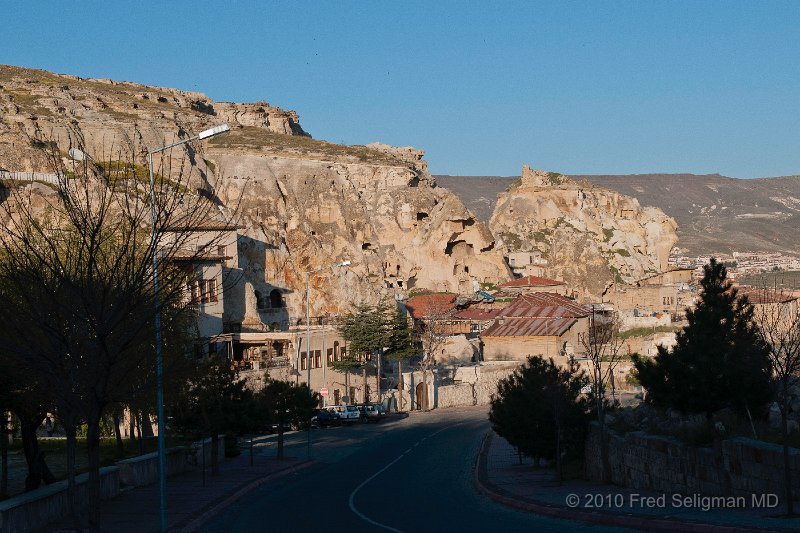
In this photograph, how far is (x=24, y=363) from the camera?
17.1 metres

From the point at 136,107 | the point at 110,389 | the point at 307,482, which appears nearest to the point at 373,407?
the point at 307,482

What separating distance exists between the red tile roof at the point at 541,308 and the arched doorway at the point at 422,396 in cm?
1587

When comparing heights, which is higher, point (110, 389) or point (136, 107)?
point (136, 107)

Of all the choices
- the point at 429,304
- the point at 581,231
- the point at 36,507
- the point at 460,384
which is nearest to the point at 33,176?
the point at 460,384

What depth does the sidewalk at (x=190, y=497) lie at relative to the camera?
21828mm

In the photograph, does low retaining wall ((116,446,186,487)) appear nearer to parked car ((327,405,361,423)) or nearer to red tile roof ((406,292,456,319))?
parked car ((327,405,361,423))

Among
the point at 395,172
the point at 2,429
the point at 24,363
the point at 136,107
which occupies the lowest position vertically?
the point at 2,429

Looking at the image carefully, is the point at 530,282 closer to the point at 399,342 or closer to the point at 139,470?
the point at 399,342

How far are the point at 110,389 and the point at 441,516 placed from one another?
311 inches

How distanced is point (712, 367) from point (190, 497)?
13.5 metres

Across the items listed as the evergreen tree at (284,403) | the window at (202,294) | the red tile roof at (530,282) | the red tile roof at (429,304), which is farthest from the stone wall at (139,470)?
the red tile roof at (530,282)

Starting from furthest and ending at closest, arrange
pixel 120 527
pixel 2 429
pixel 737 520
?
pixel 2 429
pixel 120 527
pixel 737 520

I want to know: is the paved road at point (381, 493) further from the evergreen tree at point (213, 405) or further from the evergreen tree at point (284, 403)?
the evergreen tree at point (213, 405)

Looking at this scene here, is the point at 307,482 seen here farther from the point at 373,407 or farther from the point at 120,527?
the point at 373,407
